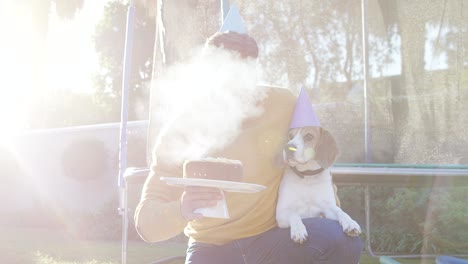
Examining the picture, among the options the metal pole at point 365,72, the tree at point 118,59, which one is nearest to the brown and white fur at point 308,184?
the metal pole at point 365,72

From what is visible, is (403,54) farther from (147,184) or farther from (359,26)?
(147,184)

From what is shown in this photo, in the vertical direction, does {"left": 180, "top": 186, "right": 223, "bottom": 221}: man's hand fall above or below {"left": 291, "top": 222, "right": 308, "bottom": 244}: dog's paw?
above

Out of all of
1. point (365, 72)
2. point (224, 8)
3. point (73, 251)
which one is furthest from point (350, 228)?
point (73, 251)

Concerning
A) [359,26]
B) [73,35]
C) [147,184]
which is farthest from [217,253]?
[73,35]

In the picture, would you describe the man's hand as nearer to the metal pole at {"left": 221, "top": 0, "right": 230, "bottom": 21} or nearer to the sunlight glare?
the metal pole at {"left": 221, "top": 0, "right": 230, "bottom": 21}

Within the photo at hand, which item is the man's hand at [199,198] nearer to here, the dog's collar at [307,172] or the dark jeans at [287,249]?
the dark jeans at [287,249]

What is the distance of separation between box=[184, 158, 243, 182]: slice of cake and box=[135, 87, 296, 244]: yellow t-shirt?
1.17ft

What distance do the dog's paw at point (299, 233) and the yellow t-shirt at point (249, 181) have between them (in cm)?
13

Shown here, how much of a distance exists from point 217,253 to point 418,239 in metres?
4.70

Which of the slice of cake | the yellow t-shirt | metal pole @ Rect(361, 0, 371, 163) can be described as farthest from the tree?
the slice of cake

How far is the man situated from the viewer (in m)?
2.17

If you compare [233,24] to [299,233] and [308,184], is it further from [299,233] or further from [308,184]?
[299,233]

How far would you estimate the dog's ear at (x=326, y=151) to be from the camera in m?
2.52

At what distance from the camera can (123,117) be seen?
507 centimetres
